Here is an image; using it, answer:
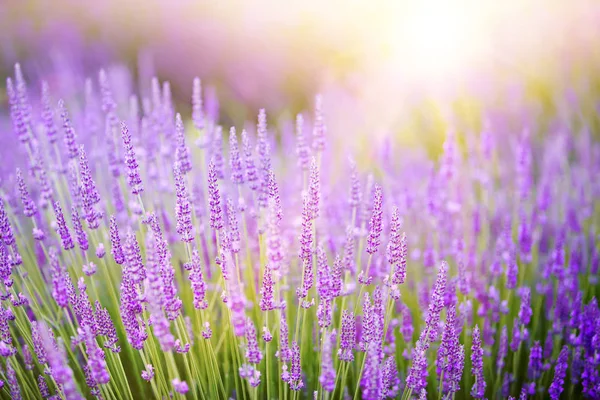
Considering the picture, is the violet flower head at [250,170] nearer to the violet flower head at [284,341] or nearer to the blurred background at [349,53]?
the violet flower head at [284,341]

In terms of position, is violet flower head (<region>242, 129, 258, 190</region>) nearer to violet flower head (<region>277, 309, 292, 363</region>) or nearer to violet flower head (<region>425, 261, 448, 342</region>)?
violet flower head (<region>277, 309, 292, 363</region>)

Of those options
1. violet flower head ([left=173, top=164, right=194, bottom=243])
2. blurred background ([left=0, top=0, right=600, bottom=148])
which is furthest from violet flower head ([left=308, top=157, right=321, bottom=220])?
blurred background ([left=0, top=0, right=600, bottom=148])

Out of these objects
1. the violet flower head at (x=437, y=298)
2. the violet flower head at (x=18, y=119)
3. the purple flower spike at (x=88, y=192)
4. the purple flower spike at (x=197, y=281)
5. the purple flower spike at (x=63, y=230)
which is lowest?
the violet flower head at (x=437, y=298)

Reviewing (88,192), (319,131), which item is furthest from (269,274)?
(319,131)

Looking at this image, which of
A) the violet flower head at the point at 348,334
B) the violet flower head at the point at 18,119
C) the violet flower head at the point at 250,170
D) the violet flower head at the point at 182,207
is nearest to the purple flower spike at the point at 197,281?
the violet flower head at the point at 182,207

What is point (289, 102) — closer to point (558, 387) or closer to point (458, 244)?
point (458, 244)

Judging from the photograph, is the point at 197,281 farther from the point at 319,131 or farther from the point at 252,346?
the point at 319,131

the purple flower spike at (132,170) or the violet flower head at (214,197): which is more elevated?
the purple flower spike at (132,170)
